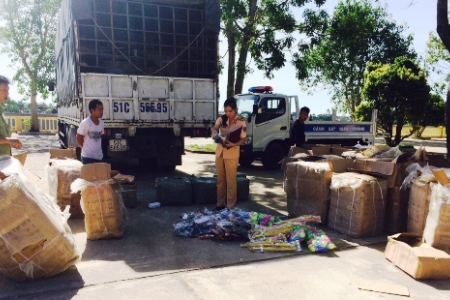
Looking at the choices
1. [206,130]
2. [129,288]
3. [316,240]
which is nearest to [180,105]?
[206,130]

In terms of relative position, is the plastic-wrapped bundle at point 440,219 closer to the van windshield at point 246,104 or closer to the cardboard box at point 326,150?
the cardboard box at point 326,150

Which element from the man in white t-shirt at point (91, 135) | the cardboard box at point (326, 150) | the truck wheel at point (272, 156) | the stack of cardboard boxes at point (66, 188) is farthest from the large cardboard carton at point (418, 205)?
the truck wheel at point (272, 156)

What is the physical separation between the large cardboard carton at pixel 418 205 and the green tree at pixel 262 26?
8680 millimetres

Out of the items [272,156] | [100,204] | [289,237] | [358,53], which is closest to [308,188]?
[289,237]

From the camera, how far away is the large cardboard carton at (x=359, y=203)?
14.2ft

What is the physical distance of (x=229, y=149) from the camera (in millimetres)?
5379

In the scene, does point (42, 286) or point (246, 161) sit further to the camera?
point (246, 161)

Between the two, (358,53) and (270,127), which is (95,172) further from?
(358,53)

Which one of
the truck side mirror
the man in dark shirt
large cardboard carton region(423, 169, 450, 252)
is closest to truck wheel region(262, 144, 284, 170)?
the truck side mirror

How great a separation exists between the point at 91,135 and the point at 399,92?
1166 centimetres

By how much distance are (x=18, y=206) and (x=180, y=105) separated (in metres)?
4.89

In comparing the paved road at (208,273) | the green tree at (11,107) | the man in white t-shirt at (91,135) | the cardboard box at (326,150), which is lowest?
the paved road at (208,273)

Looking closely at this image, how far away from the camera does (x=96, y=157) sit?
5.27m

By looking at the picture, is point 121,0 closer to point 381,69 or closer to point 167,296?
point 167,296
